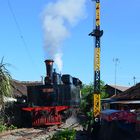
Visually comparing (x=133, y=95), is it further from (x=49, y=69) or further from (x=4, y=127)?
(x=4, y=127)

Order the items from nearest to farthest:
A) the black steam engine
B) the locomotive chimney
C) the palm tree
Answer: the palm tree < the black steam engine < the locomotive chimney

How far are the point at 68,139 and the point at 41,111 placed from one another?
1370 cm

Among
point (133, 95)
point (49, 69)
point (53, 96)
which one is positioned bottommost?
point (53, 96)

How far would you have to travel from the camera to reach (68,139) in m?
17.5

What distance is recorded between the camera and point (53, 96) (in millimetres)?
33312

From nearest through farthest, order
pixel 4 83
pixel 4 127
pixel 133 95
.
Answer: pixel 4 83 < pixel 4 127 < pixel 133 95

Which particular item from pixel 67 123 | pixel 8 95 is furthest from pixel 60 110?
pixel 8 95

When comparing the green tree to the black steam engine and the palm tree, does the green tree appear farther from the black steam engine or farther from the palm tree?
the black steam engine

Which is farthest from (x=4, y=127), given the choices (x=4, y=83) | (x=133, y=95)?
(x=133, y=95)

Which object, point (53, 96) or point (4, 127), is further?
point (53, 96)

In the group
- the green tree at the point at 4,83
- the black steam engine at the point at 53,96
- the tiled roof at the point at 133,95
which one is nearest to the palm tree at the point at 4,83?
the green tree at the point at 4,83

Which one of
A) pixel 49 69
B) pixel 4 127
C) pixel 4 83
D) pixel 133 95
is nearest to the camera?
pixel 4 83

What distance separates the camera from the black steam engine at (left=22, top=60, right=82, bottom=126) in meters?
31.4

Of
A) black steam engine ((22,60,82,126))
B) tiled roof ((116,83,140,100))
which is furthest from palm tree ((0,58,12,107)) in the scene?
tiled roof ((116,83,140,100))
